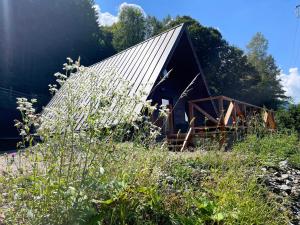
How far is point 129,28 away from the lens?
31.9m

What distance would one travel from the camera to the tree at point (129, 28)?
100 ft

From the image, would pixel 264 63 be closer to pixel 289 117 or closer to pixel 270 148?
pixel 289 117

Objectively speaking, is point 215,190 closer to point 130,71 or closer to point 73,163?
point 73,163

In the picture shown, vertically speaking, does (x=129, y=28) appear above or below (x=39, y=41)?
above

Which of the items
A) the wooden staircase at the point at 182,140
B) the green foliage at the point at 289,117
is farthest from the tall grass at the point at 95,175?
the green foliage at the point at 289,117

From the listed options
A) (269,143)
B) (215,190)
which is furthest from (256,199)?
(269,143)

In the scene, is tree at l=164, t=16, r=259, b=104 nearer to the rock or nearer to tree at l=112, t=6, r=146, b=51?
tree at l=112, t=6, r=146, b=51

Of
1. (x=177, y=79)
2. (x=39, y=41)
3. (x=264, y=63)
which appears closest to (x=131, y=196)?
(x=177, y=79)

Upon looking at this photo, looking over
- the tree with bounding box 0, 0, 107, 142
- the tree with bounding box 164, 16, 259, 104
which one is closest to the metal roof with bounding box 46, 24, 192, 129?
the tree with bounding box 0, 0, 107, 142

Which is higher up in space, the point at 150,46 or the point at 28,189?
the point at 150,46

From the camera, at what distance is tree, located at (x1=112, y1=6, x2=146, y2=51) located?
100 ft

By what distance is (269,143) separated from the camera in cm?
534

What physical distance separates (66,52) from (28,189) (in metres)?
21.7

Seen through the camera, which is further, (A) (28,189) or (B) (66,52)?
(B) (66,52)
